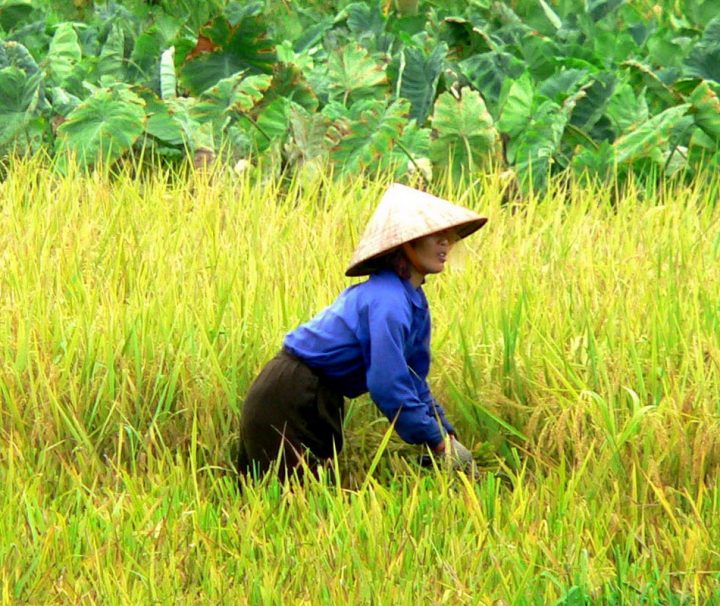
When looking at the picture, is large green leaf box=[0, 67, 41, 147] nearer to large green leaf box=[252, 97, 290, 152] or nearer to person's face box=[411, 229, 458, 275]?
large green leaf box=[252, 97, 290, 152]

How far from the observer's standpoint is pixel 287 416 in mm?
3191

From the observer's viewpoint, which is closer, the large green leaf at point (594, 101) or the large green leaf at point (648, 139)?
the large green leaf at point (648, 139)

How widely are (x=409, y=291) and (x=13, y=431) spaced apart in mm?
1028

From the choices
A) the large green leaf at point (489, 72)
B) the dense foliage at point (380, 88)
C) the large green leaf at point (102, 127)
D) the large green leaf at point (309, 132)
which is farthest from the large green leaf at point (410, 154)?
the large green leaf at point (102, 127)

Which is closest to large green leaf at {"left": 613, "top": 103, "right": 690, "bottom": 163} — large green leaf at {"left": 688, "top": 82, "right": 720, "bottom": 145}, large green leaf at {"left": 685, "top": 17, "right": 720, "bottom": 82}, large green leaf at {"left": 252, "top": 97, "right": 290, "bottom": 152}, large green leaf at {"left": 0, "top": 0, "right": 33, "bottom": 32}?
large green leaf at {"left": 688, "top": 82, "right": 720, "bottom": 145}

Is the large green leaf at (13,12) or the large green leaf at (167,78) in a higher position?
the large green leaf at (13,12)

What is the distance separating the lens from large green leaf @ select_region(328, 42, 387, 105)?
5.82m

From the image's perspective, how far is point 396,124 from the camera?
5.24 metres

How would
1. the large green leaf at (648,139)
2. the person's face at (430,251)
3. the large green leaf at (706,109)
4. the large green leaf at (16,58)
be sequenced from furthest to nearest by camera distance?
the large green leaf at (16,58) < the large green leaf at (706,109) < the large green leaf at (648,139) < the person's face at (430,251)

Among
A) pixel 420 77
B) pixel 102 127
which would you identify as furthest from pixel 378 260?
pixel 420 77

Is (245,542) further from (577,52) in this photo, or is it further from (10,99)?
(577,52)

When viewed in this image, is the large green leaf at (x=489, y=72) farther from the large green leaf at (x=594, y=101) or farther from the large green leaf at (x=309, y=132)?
the large green leaf at (x=309, y=132)

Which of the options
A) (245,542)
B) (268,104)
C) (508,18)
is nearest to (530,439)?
(245,542)

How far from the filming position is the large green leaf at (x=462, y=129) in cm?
523
